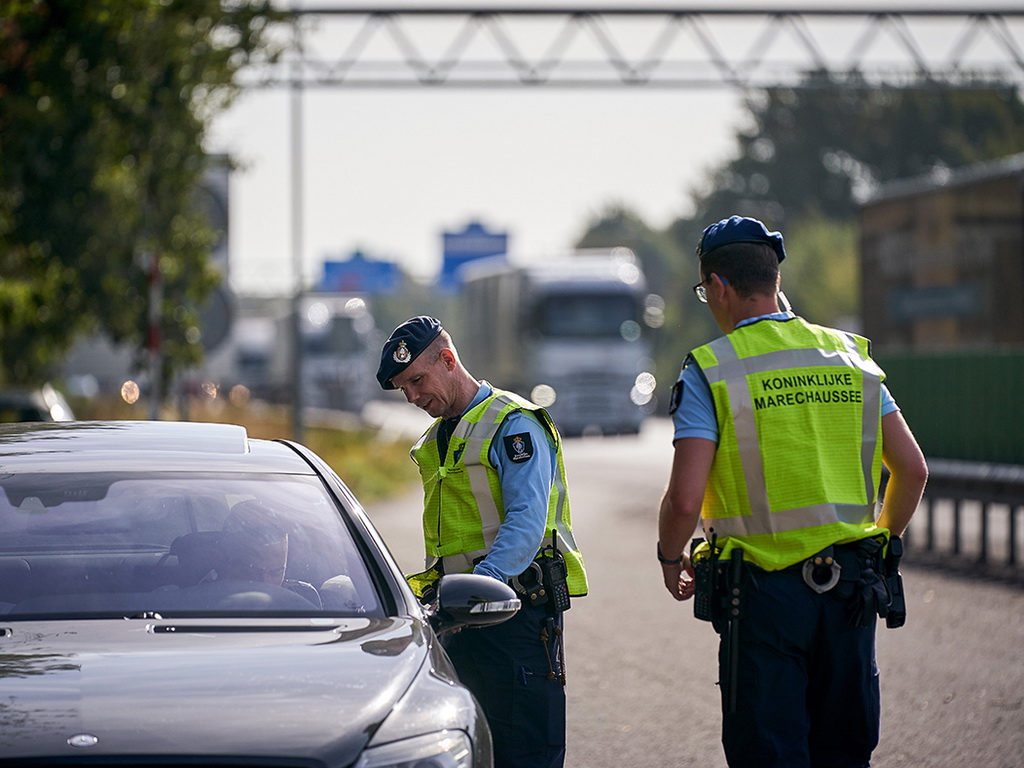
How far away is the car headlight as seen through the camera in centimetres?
369

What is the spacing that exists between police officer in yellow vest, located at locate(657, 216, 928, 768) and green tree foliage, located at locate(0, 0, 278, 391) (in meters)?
10.0

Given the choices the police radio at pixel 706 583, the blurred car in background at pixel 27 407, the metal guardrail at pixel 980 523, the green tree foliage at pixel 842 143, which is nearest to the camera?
the police radio at pixel 706 583

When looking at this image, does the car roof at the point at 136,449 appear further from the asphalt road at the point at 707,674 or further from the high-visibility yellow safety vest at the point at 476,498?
the asphalt road at the point at 707,674

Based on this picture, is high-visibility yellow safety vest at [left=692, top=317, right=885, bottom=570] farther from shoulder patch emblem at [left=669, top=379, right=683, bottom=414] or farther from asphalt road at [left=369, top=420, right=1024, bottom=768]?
asphalt road at [left=369, top=420, right=1024, bottom=768]

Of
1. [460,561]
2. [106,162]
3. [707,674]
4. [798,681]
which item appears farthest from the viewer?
[106,162]

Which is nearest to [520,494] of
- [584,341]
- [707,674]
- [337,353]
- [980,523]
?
[707,674]

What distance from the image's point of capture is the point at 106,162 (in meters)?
16.8

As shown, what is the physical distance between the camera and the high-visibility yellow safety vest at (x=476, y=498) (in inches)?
204

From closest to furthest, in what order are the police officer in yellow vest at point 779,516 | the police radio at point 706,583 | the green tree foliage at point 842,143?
the police officer in yellow vest at point 779,516 → the police radio at point 706,583 → the green tree foliage at point 842,143

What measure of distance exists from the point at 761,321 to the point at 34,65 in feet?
36.5

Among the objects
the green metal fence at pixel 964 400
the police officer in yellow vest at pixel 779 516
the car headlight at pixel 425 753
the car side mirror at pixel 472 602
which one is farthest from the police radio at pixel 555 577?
the green metal fence at pixel 964 400

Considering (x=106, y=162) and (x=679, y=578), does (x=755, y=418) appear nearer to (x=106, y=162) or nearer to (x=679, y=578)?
(x=679, y=578)

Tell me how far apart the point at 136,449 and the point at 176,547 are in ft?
1.50

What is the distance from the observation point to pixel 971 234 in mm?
19844
